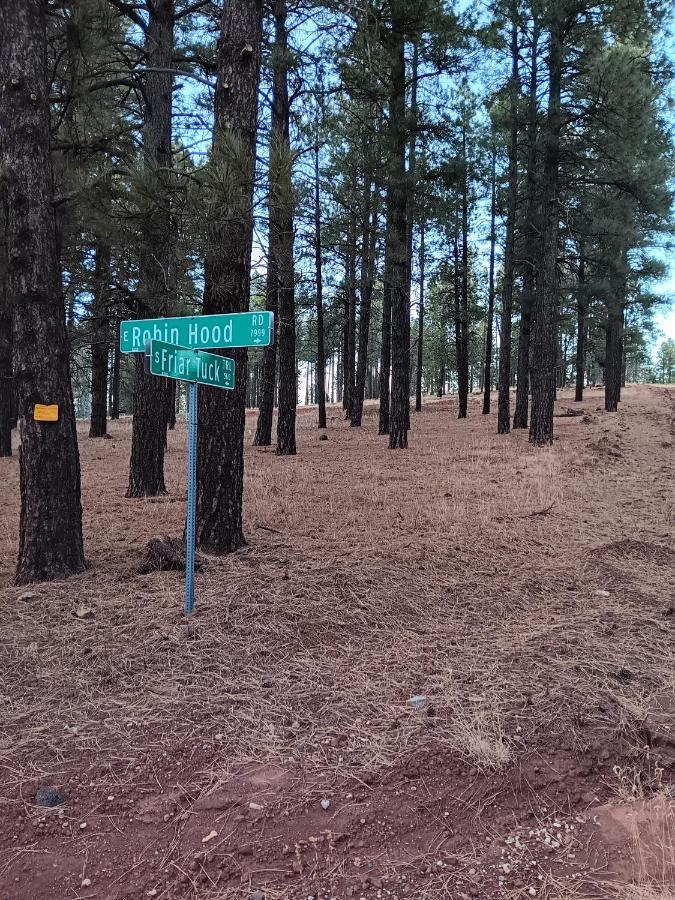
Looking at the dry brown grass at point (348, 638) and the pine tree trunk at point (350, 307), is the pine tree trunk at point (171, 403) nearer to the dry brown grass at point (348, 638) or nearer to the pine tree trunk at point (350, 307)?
the pine tree trunk at point (350, 307)

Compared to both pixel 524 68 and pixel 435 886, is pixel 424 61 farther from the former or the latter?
pixel 435 886

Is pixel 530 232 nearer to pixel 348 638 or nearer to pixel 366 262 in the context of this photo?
pixel 366 262

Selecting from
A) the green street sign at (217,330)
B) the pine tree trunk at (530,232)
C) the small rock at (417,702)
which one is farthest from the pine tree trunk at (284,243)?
the pine tree trunk at (530,232)

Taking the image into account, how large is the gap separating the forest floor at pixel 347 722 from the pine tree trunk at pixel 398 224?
8.95 m

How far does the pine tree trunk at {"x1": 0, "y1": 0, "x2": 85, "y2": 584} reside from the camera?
4875mm

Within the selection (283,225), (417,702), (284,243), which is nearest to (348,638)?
(417,702)

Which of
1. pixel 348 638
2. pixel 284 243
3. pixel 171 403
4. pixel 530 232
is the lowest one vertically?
pixel 348 638

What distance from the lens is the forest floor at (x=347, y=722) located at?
209 cm

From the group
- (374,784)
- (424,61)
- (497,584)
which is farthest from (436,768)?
(424,61)

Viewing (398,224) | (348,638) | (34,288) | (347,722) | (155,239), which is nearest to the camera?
(347,722)

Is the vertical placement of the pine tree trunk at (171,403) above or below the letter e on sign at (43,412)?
above

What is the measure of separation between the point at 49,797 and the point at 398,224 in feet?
45.6

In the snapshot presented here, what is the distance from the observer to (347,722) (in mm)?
3016

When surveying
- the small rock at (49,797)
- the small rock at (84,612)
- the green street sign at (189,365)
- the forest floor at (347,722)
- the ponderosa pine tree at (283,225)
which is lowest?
the small rock at (49,797)
